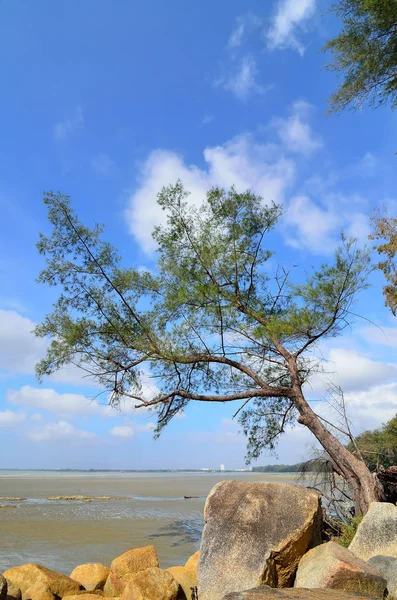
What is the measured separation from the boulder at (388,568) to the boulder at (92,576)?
5216 mm

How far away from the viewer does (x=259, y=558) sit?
7.55 meters

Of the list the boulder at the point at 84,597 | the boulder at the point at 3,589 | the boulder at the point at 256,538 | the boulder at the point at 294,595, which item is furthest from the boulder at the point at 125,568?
the boulder at the point at 294,595

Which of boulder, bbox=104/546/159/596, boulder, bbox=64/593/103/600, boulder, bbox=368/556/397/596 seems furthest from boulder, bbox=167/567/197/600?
boulder, bbox=368/556/397/596

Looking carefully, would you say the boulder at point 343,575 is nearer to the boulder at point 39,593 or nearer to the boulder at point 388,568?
the boulder at point 388,568

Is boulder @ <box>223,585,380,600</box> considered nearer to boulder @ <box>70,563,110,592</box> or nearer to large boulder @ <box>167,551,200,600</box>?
large boulder @ <box>167,551,200,600</box>

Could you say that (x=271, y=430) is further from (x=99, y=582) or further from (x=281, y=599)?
(x=281, y=599)

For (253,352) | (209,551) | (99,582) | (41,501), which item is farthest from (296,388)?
(41,501)

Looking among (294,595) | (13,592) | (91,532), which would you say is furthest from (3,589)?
(91,532)

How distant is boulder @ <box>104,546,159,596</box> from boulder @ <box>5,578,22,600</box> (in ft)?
5.29

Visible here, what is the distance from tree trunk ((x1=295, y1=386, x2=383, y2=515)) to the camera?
33.2ft

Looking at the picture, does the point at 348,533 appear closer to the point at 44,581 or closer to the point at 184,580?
the point at 184,580

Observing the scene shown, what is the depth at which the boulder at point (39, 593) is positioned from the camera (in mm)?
8562

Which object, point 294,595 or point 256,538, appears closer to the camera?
point 294,595

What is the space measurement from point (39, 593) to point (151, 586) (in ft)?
6.55
